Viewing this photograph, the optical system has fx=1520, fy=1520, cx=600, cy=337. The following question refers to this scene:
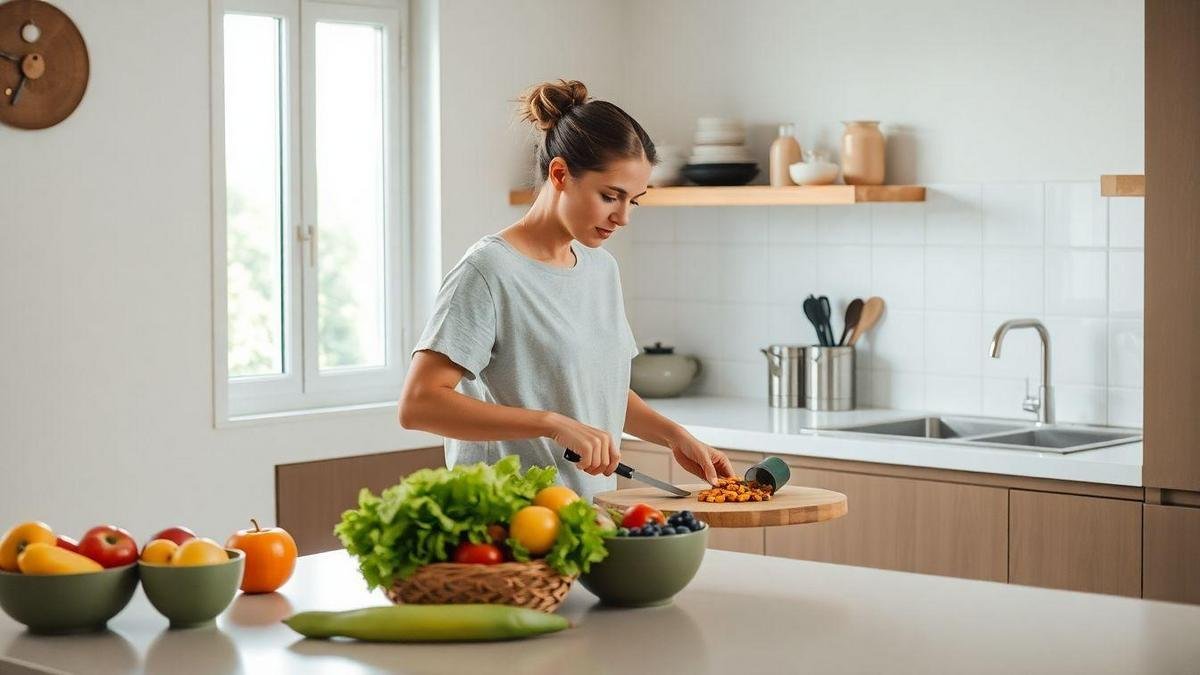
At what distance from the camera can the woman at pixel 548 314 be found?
7.97 ft

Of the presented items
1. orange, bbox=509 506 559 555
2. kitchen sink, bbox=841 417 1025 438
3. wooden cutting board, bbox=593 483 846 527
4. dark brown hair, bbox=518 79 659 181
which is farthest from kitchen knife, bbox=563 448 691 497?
kitchen sink, bbox=841 417 1025 438

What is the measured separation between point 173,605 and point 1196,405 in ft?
7.60

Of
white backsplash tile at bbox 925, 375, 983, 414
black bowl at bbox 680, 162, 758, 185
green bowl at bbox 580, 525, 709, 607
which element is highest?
black bowl at bbox 680, 162, 758, 185

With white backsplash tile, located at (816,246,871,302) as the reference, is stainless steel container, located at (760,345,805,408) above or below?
below

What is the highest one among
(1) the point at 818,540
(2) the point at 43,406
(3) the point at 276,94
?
(3) the point at 276,94

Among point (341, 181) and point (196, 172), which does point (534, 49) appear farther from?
point (196, 172)

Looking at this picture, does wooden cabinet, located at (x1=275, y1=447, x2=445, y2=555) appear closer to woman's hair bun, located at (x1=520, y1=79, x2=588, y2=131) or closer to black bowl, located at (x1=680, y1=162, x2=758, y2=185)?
black bowl, located at (x1=680, y1=162, x2=758, y2=185)

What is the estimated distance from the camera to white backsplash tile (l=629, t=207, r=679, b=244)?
5.01 metres

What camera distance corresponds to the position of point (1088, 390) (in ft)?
13.3

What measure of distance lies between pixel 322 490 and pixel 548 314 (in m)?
1.88

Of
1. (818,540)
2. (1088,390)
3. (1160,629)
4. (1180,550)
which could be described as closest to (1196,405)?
(1180,550)

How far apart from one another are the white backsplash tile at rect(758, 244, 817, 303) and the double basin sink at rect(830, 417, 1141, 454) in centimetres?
60

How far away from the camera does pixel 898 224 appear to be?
4.42 meters

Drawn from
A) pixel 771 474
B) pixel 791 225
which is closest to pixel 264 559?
pixel 771 474
